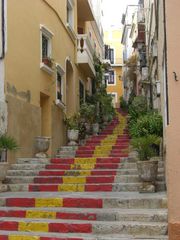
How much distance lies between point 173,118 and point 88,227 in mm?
2524

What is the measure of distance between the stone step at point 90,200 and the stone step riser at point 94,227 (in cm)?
96

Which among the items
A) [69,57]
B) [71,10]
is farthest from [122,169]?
[71,10]

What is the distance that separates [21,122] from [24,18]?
10.2 ft

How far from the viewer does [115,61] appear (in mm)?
55688

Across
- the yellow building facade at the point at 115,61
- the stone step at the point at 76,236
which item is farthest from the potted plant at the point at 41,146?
the yellow building facade at the point at 115,61

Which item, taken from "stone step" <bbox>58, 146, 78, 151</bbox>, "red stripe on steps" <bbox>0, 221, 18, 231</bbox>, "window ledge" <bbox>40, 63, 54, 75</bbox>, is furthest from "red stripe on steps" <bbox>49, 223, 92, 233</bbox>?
"stone step" <bbox>58, 146, 78, 151</bbox>

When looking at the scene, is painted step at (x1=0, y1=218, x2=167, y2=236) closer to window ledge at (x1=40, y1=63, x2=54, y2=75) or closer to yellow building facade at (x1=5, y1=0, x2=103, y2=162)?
yellow building facade at (x1=5, y1=0, x2=103, y2=162)

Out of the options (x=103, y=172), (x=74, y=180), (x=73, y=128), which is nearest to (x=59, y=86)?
(x=73, y=128)

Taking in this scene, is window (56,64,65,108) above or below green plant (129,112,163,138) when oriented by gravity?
above

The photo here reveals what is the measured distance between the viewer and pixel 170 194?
22.4ft

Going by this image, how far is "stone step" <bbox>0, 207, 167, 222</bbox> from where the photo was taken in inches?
315

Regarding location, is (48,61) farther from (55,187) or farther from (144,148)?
(144,148)

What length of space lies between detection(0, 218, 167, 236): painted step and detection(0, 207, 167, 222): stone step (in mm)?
172

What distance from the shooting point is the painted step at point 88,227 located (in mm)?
7641
